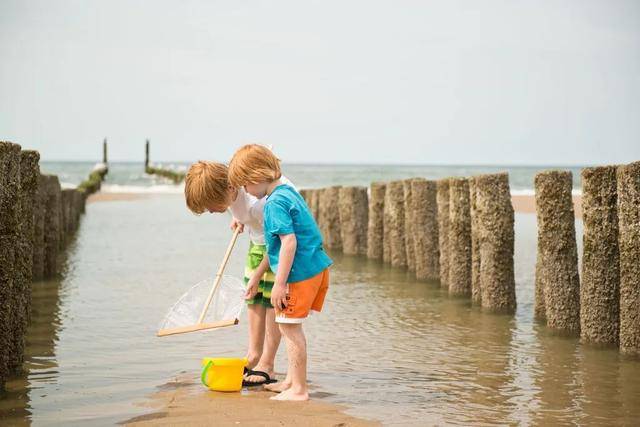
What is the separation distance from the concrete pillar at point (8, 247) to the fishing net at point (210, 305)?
91 cm

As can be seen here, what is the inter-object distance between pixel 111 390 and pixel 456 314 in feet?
13.2

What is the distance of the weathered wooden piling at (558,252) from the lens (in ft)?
25.4

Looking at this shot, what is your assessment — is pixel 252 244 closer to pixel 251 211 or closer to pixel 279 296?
pixel 251 211

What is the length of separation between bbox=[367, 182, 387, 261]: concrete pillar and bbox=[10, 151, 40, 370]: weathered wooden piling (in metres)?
7.33

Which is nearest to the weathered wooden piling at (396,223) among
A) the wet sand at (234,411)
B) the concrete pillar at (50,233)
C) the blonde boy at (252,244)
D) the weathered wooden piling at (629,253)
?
the concrete pillar at (50,233)

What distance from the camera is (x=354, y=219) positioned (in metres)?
15.0

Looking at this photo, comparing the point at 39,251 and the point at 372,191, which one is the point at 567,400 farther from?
the point at 372,191

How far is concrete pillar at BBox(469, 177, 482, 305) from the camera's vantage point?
9117 mm

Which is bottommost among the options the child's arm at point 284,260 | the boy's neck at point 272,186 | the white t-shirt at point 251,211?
the child's arm at point 284,260

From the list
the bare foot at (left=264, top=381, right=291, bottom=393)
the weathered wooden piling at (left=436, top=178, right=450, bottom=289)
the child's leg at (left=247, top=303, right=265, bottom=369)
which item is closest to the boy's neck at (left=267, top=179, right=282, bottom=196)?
the child's leg at (left=247, top=303, right=265, bottom=369)

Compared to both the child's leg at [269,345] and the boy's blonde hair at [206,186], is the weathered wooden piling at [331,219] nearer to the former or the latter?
the child's leg at [269,345]

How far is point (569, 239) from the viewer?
7.80 meters

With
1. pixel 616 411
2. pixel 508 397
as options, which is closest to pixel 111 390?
pixel 508 397

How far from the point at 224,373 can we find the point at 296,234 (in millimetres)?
983
